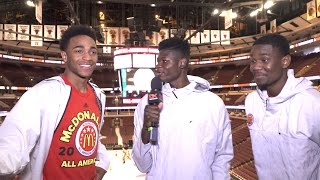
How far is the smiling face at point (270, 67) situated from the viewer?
9.92 feet

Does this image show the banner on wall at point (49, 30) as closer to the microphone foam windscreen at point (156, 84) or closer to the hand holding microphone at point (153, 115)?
the microphone foam windscreen at point (156, 84)

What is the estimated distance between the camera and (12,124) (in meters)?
2.01

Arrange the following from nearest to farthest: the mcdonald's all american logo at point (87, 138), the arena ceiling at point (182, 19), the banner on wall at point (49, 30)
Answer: the mcdonald's all american logo at point (87, 138), the banner on wall at point (49, 30), the arena ceiling at point (182, 19)

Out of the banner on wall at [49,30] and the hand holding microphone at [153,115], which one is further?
the banner on wall at [49,30]

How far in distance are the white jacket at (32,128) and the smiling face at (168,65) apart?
99 cm

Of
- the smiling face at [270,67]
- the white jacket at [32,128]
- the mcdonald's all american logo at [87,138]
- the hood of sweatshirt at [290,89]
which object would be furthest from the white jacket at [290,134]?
the white jacket at [32,128]

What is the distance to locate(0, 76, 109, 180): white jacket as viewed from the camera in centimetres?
189

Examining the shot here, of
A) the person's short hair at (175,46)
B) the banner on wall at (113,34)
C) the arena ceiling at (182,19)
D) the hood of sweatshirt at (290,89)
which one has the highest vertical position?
the arena ceiling at (182,19)

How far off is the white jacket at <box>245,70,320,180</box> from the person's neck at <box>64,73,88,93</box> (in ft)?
5.85

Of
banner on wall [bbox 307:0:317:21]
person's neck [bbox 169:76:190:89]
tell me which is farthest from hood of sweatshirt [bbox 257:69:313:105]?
banner on wall [bbox 307:0:317:21]

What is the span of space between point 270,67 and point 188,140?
110cm

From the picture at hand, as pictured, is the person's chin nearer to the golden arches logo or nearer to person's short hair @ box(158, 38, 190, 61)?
person's short hair @ box(158, 38, 190, 61)

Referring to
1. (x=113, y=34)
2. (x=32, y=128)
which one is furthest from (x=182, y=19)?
(x=32, y=128)

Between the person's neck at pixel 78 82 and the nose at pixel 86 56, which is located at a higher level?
the nose at pixel 86 56
